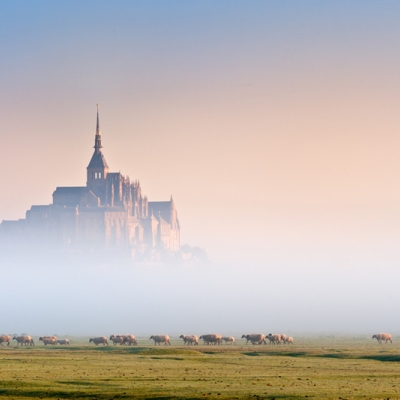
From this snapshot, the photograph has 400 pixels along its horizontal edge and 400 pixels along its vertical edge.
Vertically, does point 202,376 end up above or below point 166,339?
below

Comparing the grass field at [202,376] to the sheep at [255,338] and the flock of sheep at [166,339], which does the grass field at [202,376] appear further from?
the sheep at [255,338]

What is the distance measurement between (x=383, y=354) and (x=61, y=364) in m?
26.1

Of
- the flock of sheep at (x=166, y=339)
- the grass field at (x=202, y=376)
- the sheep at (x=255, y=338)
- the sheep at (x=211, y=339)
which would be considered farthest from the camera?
the sheep at (x=255, y=338)

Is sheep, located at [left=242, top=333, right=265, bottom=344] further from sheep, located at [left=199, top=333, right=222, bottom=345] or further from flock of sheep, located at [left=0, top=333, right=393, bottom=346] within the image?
sheep, located at [left=199, top=333, right=222, bottom=345]

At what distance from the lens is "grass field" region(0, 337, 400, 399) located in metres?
42.9

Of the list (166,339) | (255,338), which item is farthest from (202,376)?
(166,339)

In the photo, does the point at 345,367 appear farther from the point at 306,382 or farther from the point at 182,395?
the point at 182,395

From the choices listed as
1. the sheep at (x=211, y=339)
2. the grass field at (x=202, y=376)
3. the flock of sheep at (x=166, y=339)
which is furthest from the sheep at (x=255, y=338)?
the grass field at (x=202, y=376)

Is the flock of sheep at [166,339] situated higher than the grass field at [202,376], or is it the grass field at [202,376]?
the flock of sheep at [166,339]

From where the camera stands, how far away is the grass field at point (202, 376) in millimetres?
42938

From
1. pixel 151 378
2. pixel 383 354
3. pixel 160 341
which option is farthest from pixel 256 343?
pixel 151 378

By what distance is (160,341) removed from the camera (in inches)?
3728

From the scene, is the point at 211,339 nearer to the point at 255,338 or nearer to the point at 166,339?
the point at 255,338

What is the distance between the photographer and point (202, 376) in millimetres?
50500
